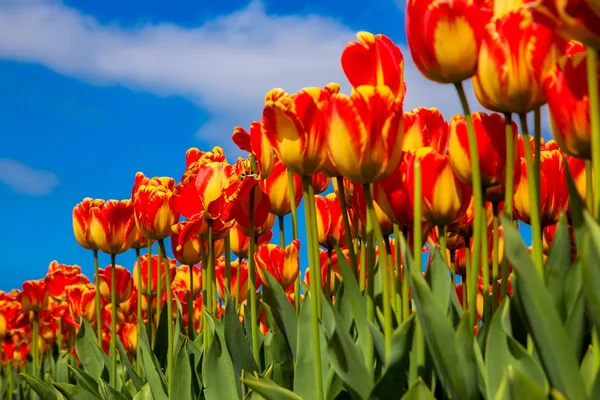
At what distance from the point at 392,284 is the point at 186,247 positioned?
103 cm

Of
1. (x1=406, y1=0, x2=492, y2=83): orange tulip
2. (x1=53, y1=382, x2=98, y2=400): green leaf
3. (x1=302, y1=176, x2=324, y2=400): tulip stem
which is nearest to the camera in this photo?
(x1=406, y1=0, x2=492, y2=83): orange tulip

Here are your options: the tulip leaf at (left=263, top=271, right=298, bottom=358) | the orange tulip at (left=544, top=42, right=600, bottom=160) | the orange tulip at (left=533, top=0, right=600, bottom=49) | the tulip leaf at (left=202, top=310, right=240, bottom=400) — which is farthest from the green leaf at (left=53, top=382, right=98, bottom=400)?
the orange tulip at (left=533, top=0, right=600, bottom=49)

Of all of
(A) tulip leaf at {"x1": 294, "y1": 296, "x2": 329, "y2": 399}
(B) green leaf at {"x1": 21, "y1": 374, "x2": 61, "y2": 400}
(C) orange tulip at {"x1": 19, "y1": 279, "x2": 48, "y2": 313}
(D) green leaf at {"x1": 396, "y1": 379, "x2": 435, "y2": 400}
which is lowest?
(D) green leaf at {"x1": 396, "y1": 379, "x2": 435, "y2": 400}

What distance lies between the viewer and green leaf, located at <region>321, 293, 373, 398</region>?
158cm

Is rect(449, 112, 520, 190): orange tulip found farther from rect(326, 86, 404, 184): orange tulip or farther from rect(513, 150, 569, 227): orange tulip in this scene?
rect(513, 150, 569, 227): orange tulip

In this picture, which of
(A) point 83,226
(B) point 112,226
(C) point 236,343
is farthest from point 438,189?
(A) point 83,226

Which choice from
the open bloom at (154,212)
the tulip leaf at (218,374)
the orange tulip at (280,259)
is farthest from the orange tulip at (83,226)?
the tulip leaf at (218,374)

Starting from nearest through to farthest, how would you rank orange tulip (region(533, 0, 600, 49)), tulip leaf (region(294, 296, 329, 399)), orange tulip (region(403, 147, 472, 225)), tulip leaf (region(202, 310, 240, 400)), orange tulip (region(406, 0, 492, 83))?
orange tulip (region(533, 0, 600, 49))
orange tulip (region(406, 0, 492, 83))
orange tulip (region(403, 147, 472, 225))
tulip leaf (region(294, 296, 329, 399))
tulip leaf (region(202, 310, 240, 400))

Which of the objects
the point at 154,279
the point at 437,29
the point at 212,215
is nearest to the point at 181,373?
the point at 212,215

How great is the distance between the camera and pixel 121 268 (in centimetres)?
372

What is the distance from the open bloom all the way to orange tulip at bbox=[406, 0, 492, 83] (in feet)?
3.92

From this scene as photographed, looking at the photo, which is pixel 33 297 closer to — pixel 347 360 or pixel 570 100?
pixel 347 360

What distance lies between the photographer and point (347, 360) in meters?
1.59

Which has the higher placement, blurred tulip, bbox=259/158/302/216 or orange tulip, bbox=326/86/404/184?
blurred tulip, bbox=259/158/302/216
